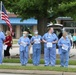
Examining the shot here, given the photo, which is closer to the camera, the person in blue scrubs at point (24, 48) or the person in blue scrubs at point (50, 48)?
the person in blue scrubs at point (50, 48)

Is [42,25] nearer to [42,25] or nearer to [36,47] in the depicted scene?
[42,25]

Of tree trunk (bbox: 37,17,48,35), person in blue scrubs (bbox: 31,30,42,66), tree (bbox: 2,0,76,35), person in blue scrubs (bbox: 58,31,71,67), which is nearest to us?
person in blue scrubs (bbox: 58,31,71,67)

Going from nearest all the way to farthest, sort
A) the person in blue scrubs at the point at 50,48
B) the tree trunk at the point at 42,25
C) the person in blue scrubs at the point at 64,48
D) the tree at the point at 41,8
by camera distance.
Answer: the person in blue scrubs at the point at 64,48 < the person in blue scrubs at the point at 50,48 < the tree at the point at 41,8 < the tree trunk at the point at 42,25

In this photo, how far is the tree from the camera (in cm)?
1873

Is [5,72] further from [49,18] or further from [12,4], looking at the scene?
[49,18]

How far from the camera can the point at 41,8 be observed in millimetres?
19234

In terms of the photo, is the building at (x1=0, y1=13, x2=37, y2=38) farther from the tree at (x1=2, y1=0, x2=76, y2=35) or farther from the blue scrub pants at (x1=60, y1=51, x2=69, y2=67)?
the blue scrub pants at (x1=60, y1=51, x2=69, y2=67)

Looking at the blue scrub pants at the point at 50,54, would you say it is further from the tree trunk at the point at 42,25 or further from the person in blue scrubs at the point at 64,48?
the tree trunk at the point at 42,25

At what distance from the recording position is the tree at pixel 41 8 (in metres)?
18.7

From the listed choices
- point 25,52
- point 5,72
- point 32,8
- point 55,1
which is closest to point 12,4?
point 32,8

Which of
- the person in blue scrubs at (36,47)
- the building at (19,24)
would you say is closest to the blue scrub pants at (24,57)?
the person in blue scrubs at (36,47)

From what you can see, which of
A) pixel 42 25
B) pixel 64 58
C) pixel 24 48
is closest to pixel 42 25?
pixel 42 25

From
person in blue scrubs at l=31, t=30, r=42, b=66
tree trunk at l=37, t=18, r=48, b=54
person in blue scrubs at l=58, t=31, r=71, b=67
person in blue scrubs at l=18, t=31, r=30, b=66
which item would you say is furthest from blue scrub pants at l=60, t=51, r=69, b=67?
tree trunk at l=37, t=18, r=48, b=54

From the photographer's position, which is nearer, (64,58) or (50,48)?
(64,58)
